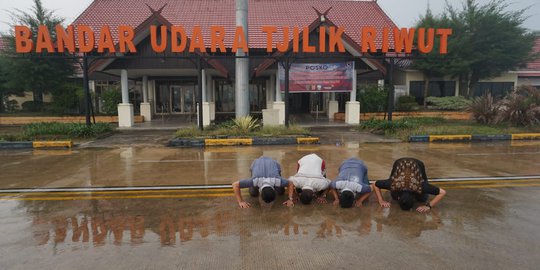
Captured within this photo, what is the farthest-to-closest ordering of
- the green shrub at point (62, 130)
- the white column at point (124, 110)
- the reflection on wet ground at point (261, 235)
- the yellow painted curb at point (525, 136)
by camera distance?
1. the white column at point (124, 110)
2. the yellow painted curb at point (525, 136)
3. the green shrub at point (62, 130)
4. the reflection on wet ground at point (261, 235)

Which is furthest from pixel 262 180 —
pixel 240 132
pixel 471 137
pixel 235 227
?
pixel 471 137

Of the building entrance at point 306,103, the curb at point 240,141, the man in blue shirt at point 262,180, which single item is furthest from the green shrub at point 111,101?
the man in blue shirt at point 262,180

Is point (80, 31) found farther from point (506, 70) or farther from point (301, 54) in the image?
point (506, 70)

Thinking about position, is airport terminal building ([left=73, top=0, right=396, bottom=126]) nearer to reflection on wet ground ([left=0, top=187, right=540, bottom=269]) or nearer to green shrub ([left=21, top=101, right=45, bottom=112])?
green shrub ([left=21, top=101, right=45, bottom=112])

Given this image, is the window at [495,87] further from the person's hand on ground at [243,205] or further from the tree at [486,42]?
the person's hand on ground at [243,205]

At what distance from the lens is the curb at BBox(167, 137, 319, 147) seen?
13.3 m

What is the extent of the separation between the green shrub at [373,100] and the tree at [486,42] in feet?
15.3

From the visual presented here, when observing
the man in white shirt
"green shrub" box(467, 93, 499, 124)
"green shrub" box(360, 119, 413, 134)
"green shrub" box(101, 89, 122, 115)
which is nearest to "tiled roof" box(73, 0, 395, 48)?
"green shrub" box(101, 89, 122, 115)

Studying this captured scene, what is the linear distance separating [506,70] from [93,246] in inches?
1090

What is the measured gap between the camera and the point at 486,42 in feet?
75.5

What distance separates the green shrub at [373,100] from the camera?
22.9 metres

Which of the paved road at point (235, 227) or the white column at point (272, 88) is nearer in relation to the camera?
the paved road at point (235, 227)

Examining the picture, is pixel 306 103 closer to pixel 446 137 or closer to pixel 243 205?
pixel 446 137

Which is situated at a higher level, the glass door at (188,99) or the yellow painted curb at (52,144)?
the glass door at (188,99)
